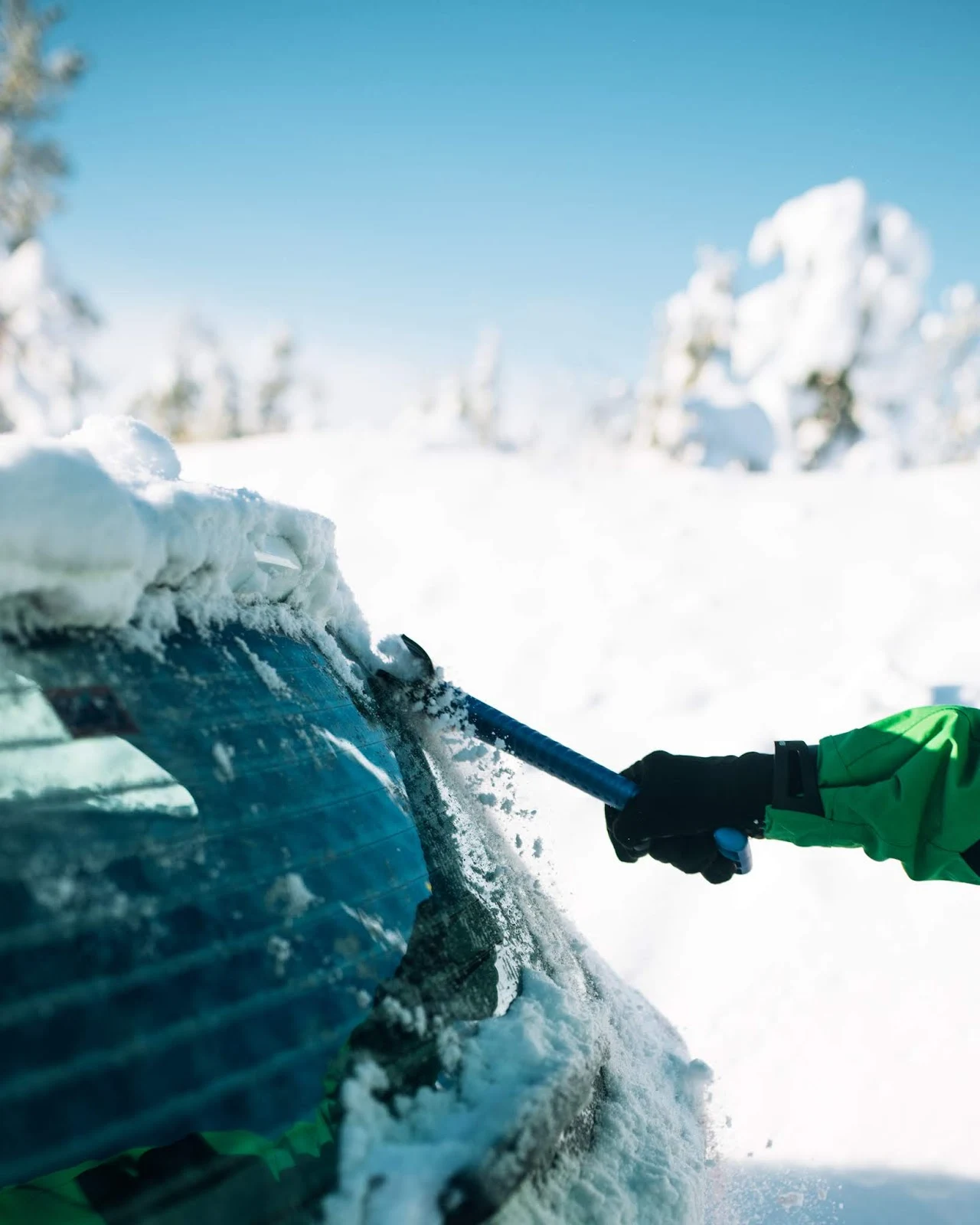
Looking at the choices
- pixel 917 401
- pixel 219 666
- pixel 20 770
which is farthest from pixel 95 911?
pixel 917 401

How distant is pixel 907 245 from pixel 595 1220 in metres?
23.4

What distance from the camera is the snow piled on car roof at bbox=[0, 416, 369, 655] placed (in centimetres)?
89

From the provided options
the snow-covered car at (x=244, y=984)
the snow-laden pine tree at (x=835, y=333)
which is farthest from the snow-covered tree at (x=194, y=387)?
the snow-covered car at (x=244, y=984)

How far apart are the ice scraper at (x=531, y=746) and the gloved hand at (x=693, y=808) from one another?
61 mm

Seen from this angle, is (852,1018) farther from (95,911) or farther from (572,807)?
(95,911)

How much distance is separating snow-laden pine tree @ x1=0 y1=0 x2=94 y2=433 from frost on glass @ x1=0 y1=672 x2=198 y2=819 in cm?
2088

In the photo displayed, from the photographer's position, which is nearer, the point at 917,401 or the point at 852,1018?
the point at 852,1018

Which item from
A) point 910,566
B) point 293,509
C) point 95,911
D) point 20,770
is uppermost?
point 910,566

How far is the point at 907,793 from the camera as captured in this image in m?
1.65

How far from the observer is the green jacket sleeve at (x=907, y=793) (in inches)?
64.2

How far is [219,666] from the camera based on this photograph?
114 cm

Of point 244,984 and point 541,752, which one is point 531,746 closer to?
point 541,752

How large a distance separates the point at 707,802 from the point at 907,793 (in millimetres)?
415

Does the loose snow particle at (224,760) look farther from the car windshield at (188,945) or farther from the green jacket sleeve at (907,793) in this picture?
the green jacket sleeve at (907,793)
